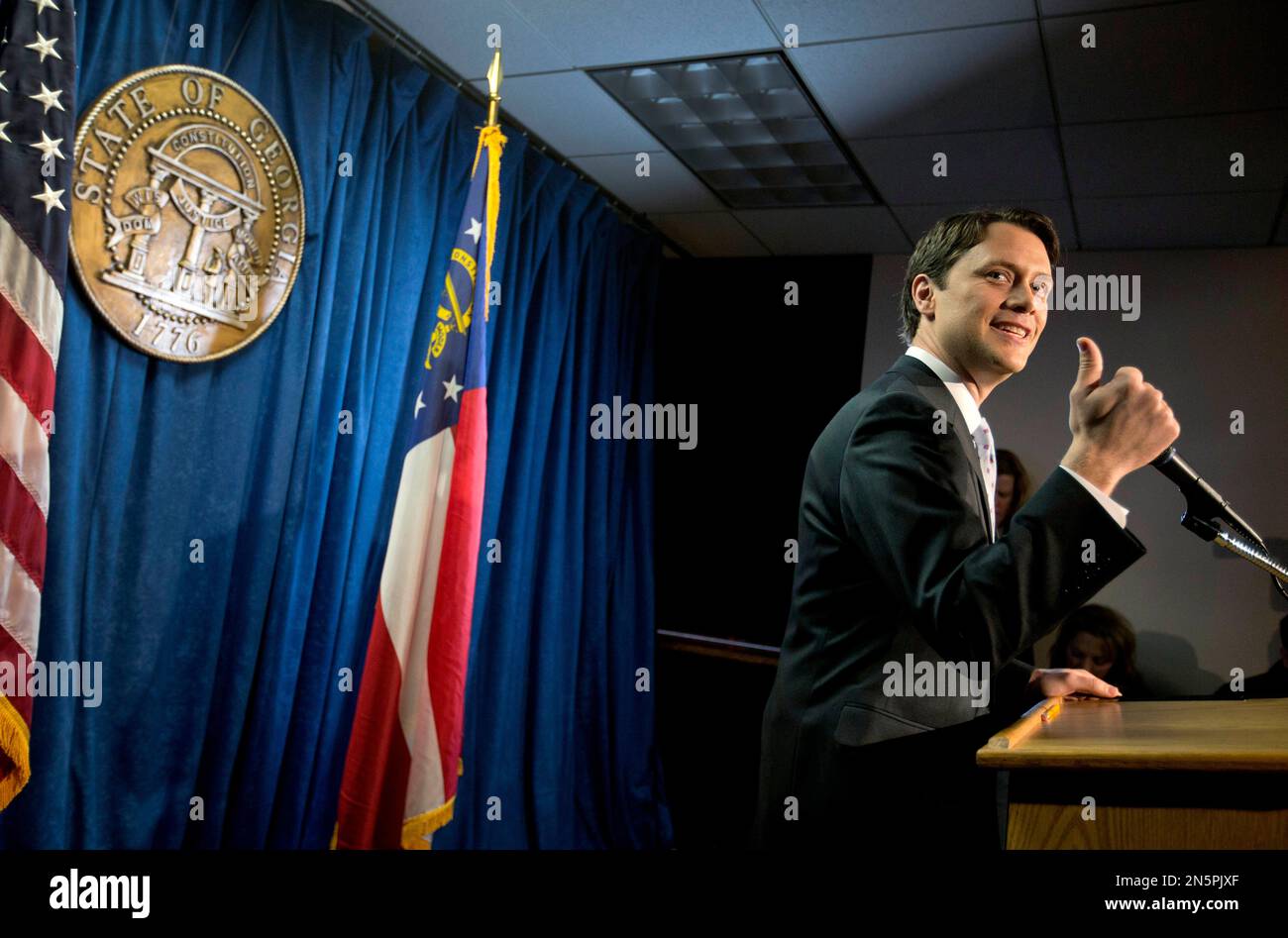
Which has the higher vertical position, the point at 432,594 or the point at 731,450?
the point at 731,450

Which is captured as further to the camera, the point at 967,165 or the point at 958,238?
the point at 967,165

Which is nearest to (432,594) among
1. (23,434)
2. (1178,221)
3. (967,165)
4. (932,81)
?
(23,434)

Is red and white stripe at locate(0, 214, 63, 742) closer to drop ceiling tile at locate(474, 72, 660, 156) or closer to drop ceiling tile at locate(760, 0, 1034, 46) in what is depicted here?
drop ceiling tile at locate(474, 72, 660, 156)

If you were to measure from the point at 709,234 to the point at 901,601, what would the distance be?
382 cm

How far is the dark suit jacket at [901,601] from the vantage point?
1061 millimetres

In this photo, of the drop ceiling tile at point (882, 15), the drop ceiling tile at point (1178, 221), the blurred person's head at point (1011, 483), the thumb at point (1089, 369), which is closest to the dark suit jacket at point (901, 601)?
the thumb at point (1089, 369)

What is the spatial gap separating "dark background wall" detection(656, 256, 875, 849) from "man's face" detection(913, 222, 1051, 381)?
3498mm

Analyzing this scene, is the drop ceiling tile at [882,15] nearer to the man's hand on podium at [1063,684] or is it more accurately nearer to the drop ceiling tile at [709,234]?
the drop ceiling tile at [709,234]

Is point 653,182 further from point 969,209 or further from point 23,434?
point 23,434

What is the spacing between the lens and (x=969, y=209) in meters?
3.98

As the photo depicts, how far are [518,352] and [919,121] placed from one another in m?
1.60

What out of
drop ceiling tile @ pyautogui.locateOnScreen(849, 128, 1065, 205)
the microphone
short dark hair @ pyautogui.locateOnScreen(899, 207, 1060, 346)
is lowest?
the microphone

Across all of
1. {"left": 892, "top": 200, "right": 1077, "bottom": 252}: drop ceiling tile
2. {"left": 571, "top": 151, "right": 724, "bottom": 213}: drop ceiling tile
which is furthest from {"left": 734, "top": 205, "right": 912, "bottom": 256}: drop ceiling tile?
{"left": 571, "top": 151, "right": 724, "bottom": 213}: drop ceiling tile

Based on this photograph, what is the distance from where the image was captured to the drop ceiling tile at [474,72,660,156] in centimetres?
336
